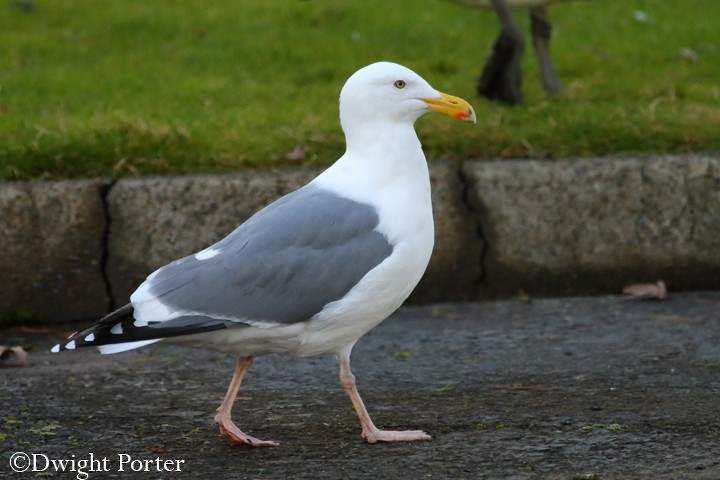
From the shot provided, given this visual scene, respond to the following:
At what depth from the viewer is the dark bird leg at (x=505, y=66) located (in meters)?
6.10

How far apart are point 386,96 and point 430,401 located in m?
0.97

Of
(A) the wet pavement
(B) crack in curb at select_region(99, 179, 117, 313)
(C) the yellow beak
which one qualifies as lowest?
(A) the wet pavement

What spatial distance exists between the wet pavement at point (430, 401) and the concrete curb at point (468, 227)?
0.49 ft

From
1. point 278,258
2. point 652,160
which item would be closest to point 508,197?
point 652,160

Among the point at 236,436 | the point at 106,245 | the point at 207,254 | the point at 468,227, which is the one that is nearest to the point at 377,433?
the point at 236,436

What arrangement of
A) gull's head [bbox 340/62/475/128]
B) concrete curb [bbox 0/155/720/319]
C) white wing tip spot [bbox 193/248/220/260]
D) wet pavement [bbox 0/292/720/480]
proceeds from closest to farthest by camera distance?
wet pavement [bbox 0/292/720/480]
white wing tip spot [bbox 193/248/220/260]
gull's head [bbox 340/62/475/128]
concrete curb [bbox 0/155/720/319]

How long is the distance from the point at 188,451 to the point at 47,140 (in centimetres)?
244

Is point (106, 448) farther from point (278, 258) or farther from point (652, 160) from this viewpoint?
point (652, 160)

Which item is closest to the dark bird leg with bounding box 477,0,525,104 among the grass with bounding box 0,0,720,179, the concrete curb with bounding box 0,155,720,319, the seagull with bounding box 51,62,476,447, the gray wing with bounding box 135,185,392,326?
the grass with bounding box 0,0,720,179

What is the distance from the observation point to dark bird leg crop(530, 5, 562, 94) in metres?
6.56

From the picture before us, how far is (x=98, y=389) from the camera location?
4043 mm

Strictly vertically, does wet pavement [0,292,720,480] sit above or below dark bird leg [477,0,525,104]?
below

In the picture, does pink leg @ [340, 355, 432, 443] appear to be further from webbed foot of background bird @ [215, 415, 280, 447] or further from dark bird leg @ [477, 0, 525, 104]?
dark bird leg @ [477, 0, 525, 104]

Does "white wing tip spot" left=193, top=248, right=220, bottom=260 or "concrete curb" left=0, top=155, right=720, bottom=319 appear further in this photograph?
"concrete curb" left=0, top=155, right=720, bottom=319
